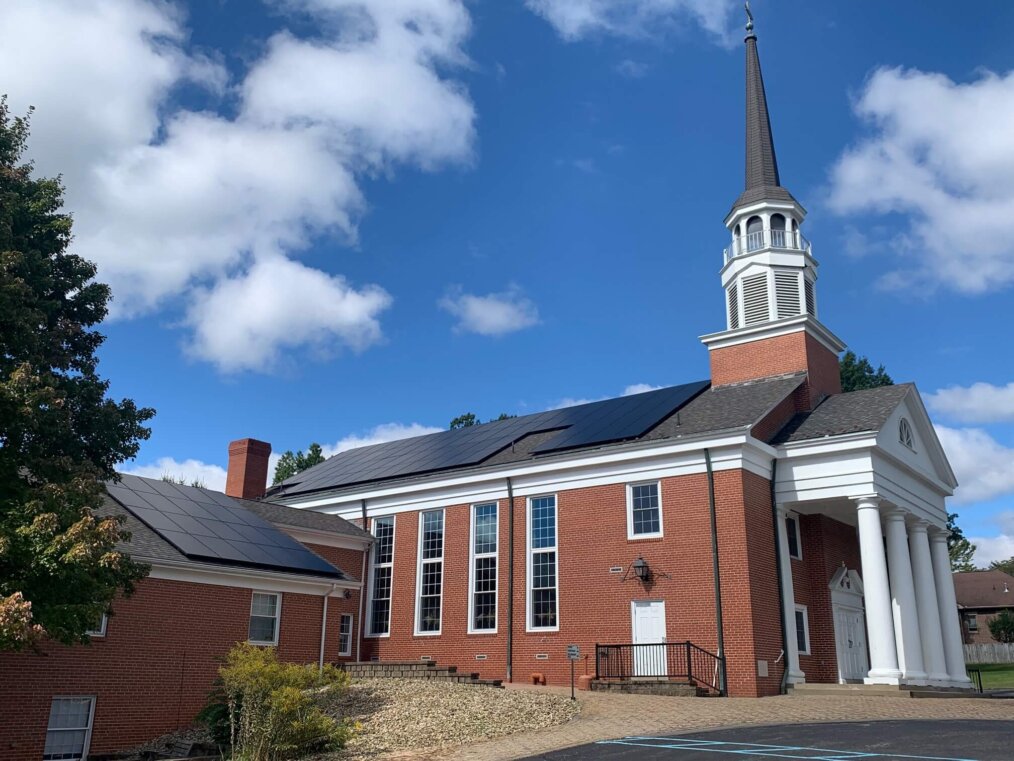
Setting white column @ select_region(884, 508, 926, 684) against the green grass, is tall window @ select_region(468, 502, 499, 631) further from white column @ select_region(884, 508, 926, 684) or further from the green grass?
the green grass

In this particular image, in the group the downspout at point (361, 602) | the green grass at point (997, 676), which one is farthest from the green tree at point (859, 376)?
the downspout at point (361, 602)

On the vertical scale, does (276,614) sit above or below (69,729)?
above

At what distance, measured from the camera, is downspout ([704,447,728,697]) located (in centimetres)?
2281

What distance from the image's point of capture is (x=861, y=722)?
53.3ft

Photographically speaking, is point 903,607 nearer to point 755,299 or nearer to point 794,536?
point 794,536

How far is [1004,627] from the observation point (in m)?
52.7

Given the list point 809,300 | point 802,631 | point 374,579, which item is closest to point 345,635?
point 374,579

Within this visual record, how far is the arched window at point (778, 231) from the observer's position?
31094mm

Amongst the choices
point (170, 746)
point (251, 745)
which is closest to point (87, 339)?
point (251, 745)

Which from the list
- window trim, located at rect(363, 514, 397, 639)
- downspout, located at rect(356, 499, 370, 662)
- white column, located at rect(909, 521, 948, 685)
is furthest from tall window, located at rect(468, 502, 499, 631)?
white column, located at rect(909, 521, 948, 685)

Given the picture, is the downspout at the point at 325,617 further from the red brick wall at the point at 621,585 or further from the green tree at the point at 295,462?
the green tree at the point at 295,462

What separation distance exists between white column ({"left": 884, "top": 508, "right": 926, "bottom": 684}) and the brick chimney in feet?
81.7

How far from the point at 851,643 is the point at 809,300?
11318 millimetres

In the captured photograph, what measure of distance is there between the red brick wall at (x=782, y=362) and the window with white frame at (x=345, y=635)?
14.9 meters
